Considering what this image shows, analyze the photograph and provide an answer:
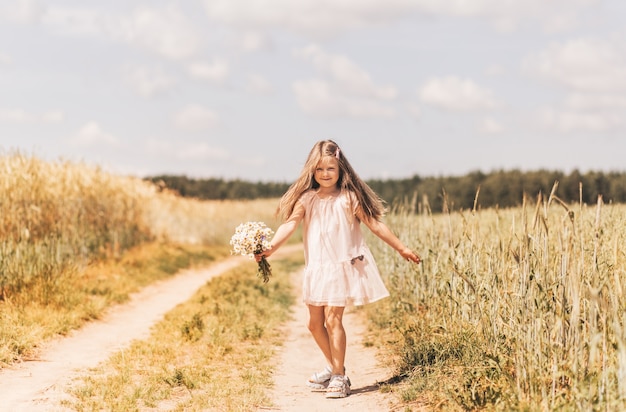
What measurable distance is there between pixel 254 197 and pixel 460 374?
156 ft

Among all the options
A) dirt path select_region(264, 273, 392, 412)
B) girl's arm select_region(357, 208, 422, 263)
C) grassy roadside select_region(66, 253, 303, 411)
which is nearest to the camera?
grassy roadside select_region(66, 253, 303, 411)

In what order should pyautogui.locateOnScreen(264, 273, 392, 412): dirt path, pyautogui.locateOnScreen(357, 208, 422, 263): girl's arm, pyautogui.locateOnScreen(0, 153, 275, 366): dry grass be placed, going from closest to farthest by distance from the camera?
pyautogui.locateOnScreen(264, 273, 392, 412): dirt path → pyautogui.locateOnScreen(357, 208, 422, 263): girl's arm → pyautogui.locateOnScreen(0, 153, 275, 366): dry grass

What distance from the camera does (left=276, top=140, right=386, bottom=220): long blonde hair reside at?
660cm

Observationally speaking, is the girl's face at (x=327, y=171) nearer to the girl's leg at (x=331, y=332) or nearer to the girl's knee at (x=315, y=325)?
the girl's leg at (x=331, y=332)

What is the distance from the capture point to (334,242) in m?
6.55

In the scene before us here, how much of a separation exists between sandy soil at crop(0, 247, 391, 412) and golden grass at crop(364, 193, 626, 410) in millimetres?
535

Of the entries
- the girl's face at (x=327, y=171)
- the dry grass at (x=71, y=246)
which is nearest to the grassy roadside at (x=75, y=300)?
the dry grass at (x=71, y=246)

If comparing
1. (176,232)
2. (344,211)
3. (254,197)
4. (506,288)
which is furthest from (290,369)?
(254,197)

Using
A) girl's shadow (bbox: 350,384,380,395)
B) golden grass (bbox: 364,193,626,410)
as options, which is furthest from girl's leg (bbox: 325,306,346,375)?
golden grass (bbox: 364,193,626,410)

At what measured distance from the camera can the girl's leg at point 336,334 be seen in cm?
648

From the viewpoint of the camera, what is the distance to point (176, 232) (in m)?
23.2

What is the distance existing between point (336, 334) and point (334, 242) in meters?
0.91

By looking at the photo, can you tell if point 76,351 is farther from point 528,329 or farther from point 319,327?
point 528,329

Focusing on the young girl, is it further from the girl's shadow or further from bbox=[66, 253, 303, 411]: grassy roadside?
bbox=[66, 253, 303, 411]: grassy roadside
